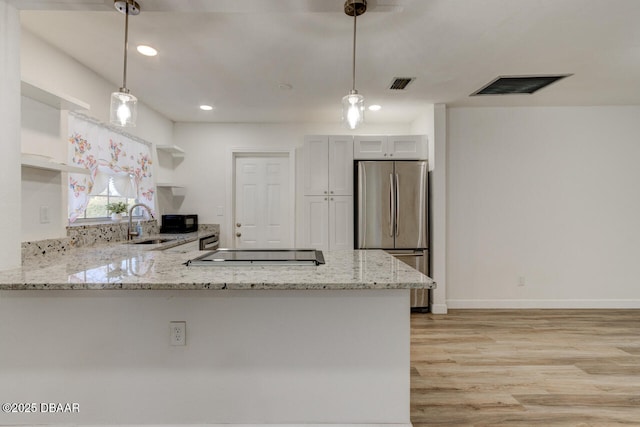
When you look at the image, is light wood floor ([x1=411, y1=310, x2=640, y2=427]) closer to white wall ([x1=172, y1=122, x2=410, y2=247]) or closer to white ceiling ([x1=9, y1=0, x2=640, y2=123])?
white ceiling ([x1=9, y1=0, x2=640, y2=123])

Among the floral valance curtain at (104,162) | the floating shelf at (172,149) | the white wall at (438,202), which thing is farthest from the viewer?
the floating shelf at (172,149)

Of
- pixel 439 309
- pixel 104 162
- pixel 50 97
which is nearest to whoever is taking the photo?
pixel 50 97

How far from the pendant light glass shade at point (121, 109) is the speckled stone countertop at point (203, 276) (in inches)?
31.5

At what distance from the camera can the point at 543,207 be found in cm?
388

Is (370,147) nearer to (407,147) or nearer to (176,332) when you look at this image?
(407,147)

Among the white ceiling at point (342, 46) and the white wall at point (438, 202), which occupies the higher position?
the white ceiling at point (342, 46)

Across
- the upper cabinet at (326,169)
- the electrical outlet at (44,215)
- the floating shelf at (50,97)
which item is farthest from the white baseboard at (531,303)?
the floating shelf at (50,97)

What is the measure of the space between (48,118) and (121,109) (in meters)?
1.18

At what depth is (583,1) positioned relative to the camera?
185cm

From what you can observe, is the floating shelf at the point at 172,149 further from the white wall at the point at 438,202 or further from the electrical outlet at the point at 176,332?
the white wall at the point at 438,202

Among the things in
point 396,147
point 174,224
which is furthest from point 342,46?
point 174,224

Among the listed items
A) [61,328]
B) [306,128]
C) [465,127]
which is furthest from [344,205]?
[61,328]

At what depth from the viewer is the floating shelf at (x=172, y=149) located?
395 centimetres

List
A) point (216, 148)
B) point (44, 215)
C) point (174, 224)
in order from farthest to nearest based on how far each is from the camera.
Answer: point (216, 148), point (174, 224), point (44, 215)
